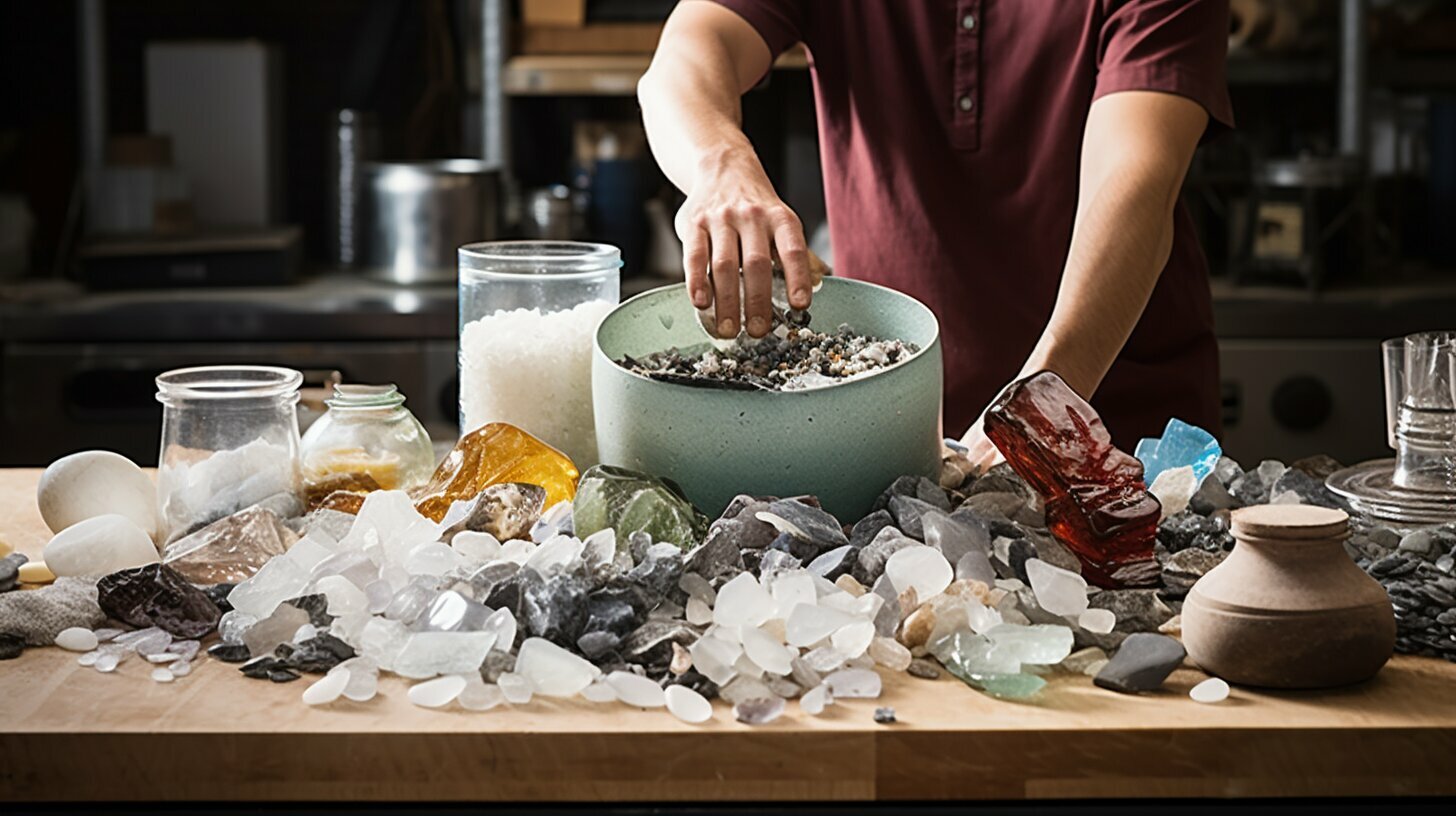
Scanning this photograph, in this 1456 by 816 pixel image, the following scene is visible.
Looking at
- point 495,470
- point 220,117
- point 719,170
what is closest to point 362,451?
point 495,470

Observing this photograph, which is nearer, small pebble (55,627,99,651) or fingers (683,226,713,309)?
small pebble (55,627,99,651)

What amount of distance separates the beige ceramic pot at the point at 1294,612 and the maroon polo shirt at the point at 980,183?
0.83 m

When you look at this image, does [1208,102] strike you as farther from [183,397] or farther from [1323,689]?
[183,397]

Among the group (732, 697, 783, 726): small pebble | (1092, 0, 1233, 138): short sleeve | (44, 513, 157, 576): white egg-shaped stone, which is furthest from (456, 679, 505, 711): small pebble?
(1092, 0, 1233, 138): short sleeve

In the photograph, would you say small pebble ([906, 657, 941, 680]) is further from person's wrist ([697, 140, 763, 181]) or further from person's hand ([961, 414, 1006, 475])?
person's wrist ([697, 140, 763, 181])

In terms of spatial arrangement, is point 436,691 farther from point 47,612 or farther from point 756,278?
point 756,278

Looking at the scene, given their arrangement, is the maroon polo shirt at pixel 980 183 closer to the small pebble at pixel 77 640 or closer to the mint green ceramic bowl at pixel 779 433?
the mint green ceramic bowl at pixel 779 433

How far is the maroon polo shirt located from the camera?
5.90 ft

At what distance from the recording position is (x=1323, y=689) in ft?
3.07

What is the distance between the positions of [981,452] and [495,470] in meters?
0.40

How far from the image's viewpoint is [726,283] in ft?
4.00

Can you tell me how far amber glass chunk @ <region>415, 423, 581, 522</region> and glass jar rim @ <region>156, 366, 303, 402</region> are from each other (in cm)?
13

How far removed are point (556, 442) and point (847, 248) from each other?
2.25ft

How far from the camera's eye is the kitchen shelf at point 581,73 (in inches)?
113
